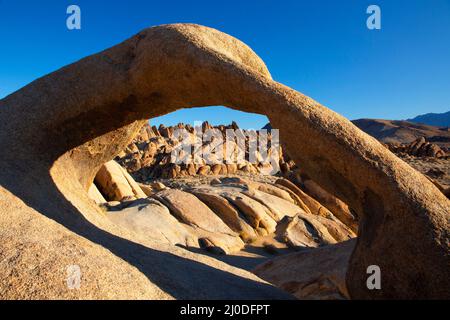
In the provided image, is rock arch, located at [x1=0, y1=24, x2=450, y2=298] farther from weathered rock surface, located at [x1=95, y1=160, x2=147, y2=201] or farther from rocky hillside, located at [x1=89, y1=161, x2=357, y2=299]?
weathered rock surface, located at [x1=95, y1=160, x2=147, y2=201]

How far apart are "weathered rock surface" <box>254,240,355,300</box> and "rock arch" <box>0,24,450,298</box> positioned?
1661 millimetres

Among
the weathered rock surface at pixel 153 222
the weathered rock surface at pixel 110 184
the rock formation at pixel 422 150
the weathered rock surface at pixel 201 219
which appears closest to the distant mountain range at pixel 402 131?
the rock formation at pixel 422 150

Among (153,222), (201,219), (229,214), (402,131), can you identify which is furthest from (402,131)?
(153,222)

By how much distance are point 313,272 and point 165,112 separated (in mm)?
4161

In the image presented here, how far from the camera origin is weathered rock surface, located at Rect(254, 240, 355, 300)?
223 inches

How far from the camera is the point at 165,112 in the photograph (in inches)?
254

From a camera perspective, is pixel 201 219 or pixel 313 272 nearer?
pixel 313 272

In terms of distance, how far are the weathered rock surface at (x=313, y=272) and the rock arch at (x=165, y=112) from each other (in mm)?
1661

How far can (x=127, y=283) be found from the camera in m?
3.33
